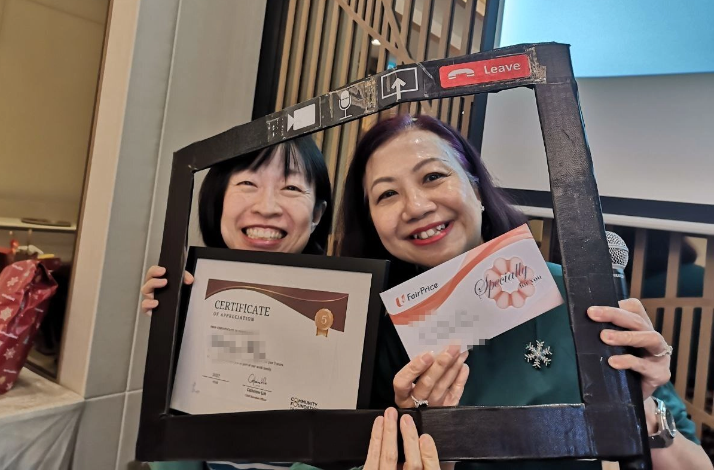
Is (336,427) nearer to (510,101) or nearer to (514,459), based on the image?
(514,459)

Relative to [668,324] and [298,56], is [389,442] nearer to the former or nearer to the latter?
[668,324]

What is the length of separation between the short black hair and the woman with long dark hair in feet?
0.19

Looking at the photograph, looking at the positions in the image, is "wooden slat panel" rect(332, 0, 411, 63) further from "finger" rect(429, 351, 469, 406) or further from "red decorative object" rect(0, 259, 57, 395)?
"red decorative object" rect(0, 259, 57, 395)

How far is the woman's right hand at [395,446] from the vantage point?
1.70 feet

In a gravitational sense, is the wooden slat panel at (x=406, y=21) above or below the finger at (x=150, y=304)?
above

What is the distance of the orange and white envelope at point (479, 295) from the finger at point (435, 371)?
0.03 ft

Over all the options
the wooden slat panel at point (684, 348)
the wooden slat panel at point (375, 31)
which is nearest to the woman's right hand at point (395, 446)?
the wooden slat panel at point (684, 348)

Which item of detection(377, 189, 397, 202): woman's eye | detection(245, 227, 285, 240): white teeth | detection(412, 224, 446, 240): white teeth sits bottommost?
detection(245, 227, 285, 240): white teeth

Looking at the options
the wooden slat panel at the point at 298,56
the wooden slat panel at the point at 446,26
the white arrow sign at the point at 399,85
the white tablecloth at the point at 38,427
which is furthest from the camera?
the wooden slat panel at the point at 298,56

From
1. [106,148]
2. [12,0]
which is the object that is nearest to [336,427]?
[106,148]

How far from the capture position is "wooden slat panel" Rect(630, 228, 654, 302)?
2.52ft

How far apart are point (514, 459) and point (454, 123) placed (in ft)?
1.39

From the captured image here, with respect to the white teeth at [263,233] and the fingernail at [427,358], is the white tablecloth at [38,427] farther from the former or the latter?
the fingernail at [427,358]

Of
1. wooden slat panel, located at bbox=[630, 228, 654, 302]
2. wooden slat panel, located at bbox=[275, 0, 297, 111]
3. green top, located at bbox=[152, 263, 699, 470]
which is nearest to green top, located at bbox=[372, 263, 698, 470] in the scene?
green top, located at bbox=[152, 263, 699, 470]
